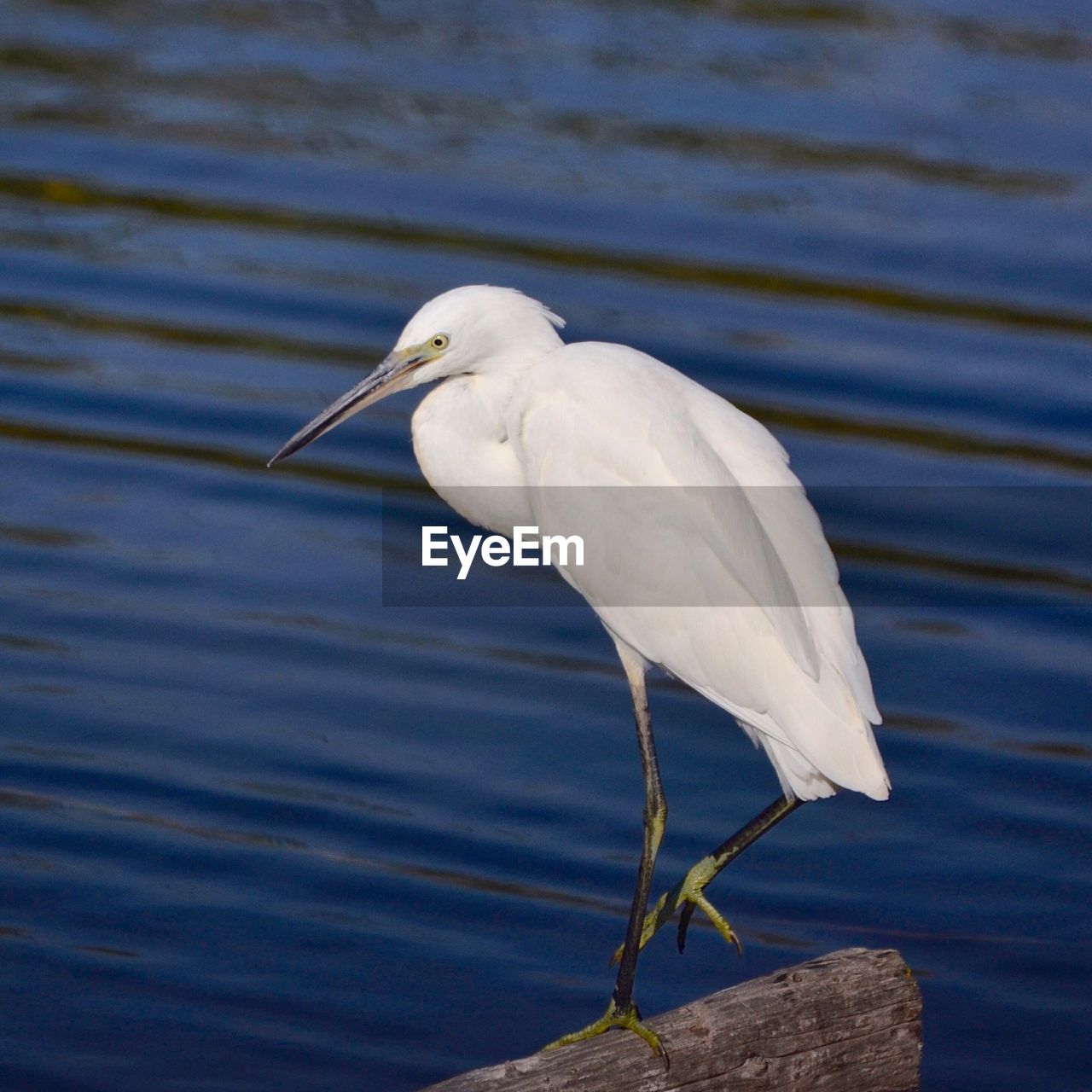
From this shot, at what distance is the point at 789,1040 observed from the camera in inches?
116

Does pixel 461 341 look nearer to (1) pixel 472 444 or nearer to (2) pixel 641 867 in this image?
(1) pixel 472 444

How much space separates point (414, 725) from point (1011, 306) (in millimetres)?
3790

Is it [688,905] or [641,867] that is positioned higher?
[641,867]

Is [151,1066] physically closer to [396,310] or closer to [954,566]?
[954,566]

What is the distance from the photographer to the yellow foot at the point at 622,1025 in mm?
2861

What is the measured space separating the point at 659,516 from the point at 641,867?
2.12ft

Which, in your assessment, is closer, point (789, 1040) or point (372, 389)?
point (789, 1040)

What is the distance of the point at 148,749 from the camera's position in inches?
198

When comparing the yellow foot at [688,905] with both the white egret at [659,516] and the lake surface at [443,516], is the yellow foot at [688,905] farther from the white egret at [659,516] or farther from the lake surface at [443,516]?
the lake surface at [443,516]

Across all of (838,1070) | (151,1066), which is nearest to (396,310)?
(151,1066)

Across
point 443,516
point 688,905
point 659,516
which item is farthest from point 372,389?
point 443,516

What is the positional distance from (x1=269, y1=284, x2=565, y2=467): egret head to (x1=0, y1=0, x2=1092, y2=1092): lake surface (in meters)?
1.40

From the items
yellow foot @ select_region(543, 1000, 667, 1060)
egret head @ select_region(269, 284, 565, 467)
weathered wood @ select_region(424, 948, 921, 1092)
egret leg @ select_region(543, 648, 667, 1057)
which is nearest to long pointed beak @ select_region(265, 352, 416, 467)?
egret head @ select_region(269, 284, 565, 467)

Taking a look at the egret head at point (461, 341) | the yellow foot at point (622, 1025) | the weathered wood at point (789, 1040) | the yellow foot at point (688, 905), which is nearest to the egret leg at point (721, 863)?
the yellow foot at point (688, 905)
